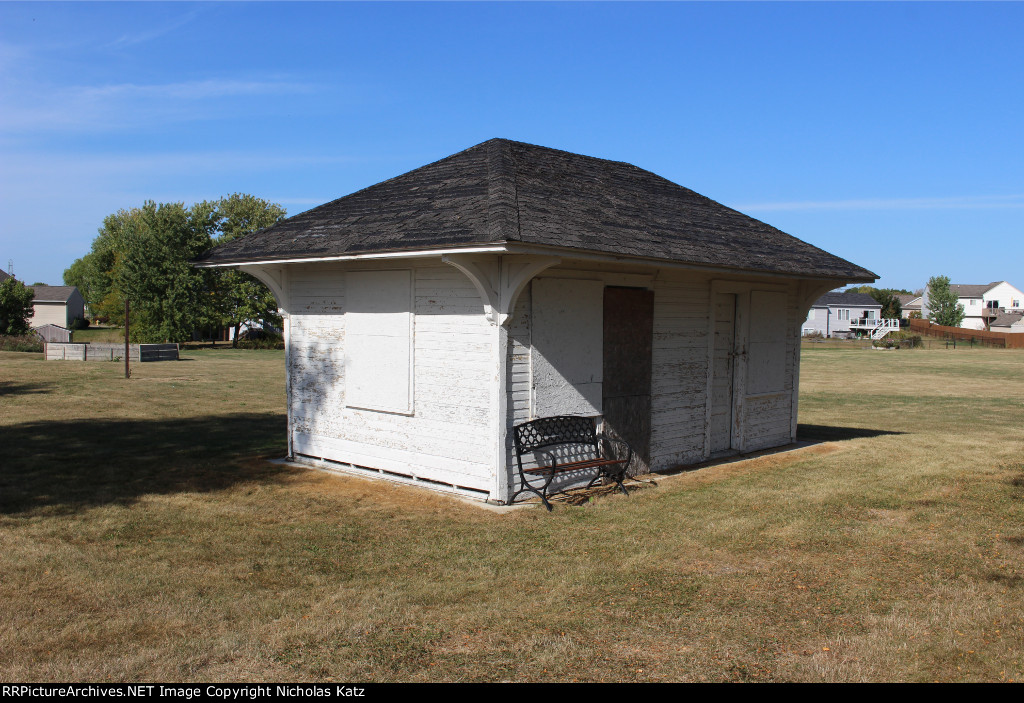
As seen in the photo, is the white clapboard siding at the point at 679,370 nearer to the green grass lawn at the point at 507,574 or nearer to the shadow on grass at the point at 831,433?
the green grass lawn at the point at 507,574

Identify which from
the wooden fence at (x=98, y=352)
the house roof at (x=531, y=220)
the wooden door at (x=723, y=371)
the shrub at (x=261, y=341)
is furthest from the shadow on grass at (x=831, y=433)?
the shrub at (x=261, y=341)

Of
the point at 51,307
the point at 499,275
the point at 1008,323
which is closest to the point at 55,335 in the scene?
the point at 51,307

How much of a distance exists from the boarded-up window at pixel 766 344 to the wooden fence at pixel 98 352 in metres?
29.5

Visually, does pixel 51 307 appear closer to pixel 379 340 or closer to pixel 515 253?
pixel 379 340

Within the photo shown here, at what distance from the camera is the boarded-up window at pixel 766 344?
12.6m

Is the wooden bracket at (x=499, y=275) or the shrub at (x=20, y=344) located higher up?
the wooden bracket at (x=499, y=275)

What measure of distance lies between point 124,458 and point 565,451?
727 centimetres

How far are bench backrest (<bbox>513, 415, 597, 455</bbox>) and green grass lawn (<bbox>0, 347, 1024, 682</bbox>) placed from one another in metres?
0.86

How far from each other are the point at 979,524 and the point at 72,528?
960cm

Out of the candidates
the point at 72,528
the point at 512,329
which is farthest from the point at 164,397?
the point at 512,329

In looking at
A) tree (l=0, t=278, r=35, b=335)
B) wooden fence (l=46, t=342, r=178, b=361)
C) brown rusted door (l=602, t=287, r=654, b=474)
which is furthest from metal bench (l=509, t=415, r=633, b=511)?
tree (l=0, t=278, r=35, b=335)

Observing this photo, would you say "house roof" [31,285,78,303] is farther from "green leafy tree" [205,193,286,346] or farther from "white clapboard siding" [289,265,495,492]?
"white clapboard siding" [289,265,495,492]

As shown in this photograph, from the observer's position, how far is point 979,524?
831 centimetres
